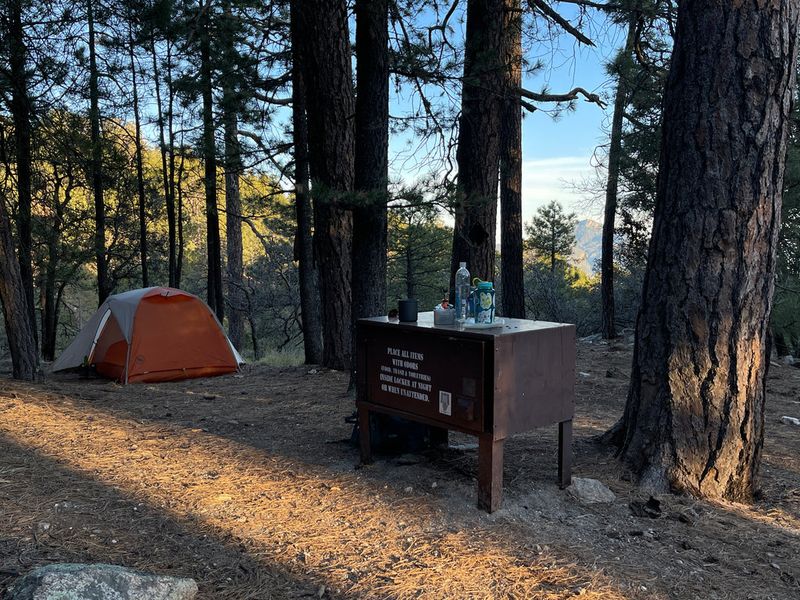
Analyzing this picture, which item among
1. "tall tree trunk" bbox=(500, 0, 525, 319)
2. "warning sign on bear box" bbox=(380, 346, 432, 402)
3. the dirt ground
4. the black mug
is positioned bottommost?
the dirt ground

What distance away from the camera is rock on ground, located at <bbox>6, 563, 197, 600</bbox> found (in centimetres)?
238

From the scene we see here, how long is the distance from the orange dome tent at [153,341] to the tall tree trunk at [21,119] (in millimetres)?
915

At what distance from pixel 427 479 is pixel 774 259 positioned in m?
2.65

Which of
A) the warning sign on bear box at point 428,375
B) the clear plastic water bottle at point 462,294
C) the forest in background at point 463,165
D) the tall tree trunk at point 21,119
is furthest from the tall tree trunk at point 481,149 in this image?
the tall tree trunk at point 21,119

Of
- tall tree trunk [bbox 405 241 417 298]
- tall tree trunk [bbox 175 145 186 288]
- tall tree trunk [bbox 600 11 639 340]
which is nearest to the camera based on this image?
tall tree trunk [bbox 175 145 186 288]

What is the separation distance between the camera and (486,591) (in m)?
2.75

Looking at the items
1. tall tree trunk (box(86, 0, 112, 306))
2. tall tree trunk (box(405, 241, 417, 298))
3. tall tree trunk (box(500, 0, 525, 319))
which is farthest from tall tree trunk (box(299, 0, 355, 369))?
tall tree trunk (box(405, 241, 417, 298))

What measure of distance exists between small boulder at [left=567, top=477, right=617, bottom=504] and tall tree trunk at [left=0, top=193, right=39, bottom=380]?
678cm

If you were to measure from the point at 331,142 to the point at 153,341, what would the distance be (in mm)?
4017

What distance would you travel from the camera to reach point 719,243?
3756 millimetres

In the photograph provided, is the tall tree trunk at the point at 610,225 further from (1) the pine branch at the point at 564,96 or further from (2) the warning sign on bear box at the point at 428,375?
(2) the warning sign on bear box at the point at 428,375

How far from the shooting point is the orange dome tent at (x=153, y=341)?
29.6ft

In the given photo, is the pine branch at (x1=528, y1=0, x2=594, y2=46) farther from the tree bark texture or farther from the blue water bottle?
the blue water bottle

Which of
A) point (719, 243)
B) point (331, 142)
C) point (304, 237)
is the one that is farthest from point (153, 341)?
point (719, 243)
